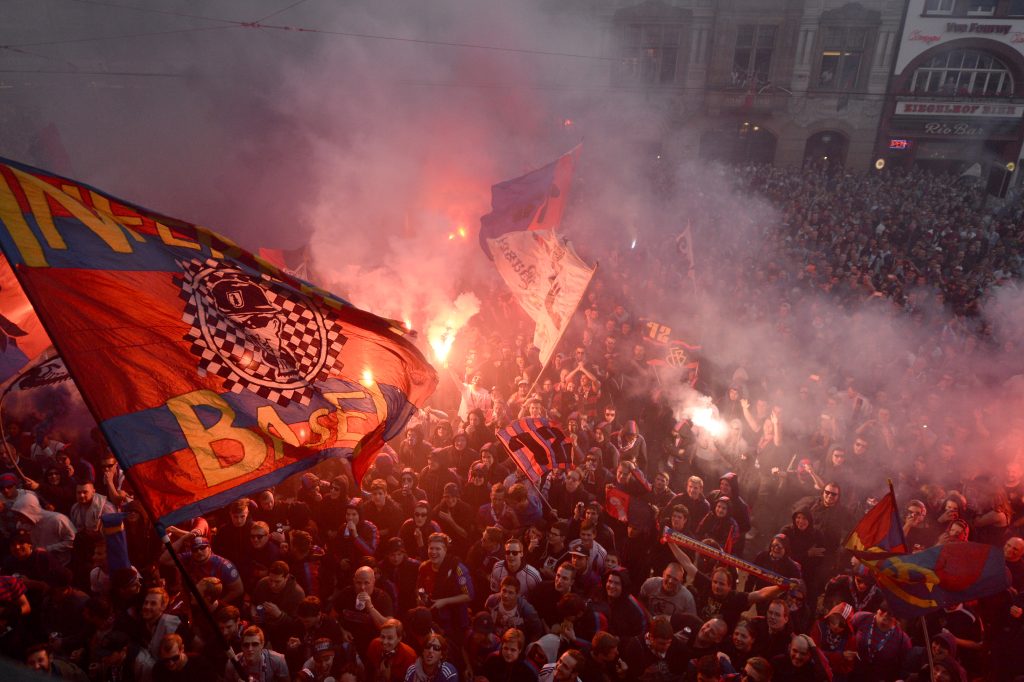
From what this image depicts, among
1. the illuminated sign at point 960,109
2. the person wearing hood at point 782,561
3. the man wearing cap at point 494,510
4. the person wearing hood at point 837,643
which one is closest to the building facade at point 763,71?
the illuminated sign at point 960,109

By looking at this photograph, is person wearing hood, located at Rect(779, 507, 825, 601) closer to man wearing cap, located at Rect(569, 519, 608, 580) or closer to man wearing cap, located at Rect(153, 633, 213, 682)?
man wearing cap, located at Rect(569, 519, 608, 580)

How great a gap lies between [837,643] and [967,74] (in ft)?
81.9

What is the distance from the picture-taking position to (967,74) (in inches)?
821

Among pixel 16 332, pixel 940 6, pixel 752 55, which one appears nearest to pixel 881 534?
pixel 16 332

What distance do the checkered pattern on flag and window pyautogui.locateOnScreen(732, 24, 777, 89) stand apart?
66.6 ft

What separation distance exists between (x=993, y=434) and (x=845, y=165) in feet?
59.0

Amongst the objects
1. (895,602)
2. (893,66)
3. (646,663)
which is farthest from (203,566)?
(893,66)

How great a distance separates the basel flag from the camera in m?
2.46

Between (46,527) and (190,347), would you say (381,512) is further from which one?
(190,347)

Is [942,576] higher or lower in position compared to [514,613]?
higher

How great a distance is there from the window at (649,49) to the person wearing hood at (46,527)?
21597 mm

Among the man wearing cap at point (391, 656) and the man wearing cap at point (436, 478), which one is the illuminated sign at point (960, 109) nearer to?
the man wearing cap at point (436, 478)

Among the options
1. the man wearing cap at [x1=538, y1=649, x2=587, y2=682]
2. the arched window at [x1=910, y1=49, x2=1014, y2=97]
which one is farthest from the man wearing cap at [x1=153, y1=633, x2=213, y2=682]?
the arched window at [x1=910, y1=49, x2=1014, y2=97]

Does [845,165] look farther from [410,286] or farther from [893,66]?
[410,286]
